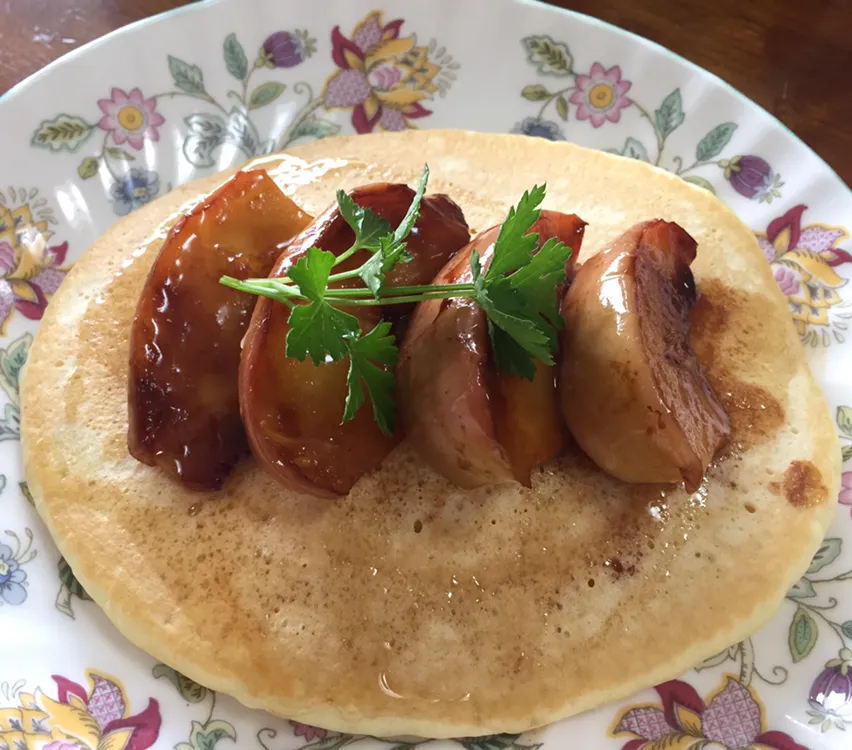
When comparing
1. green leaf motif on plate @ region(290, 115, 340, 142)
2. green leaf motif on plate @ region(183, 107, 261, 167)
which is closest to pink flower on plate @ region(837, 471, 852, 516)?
green leaf motif on plate @ region(290, 115, 340, 142)

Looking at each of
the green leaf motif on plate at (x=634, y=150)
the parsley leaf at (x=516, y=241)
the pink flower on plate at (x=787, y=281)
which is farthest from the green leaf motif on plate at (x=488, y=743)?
the green leaf motif on plate at (x=634, y=150)

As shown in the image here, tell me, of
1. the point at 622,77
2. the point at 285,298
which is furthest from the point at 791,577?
the point at 622,77

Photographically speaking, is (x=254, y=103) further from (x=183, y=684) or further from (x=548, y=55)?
(x=183, y=684)

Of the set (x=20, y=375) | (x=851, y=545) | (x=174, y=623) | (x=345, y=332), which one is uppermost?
(x=345, y=332)

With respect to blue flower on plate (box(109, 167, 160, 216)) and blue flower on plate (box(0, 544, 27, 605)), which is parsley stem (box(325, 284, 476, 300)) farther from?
blue flower on plate (box(109, 167, 160, 216))

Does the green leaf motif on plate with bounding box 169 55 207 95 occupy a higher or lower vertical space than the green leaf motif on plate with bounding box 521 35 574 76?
A: higher

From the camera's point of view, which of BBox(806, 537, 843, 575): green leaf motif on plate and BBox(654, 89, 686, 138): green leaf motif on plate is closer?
BBox(806, 537, 843, 575): green leaf motif on plate

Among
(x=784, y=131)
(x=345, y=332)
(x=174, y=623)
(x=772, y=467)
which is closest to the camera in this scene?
(x=345, y=332)

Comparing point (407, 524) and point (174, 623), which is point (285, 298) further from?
point (174, 623)
